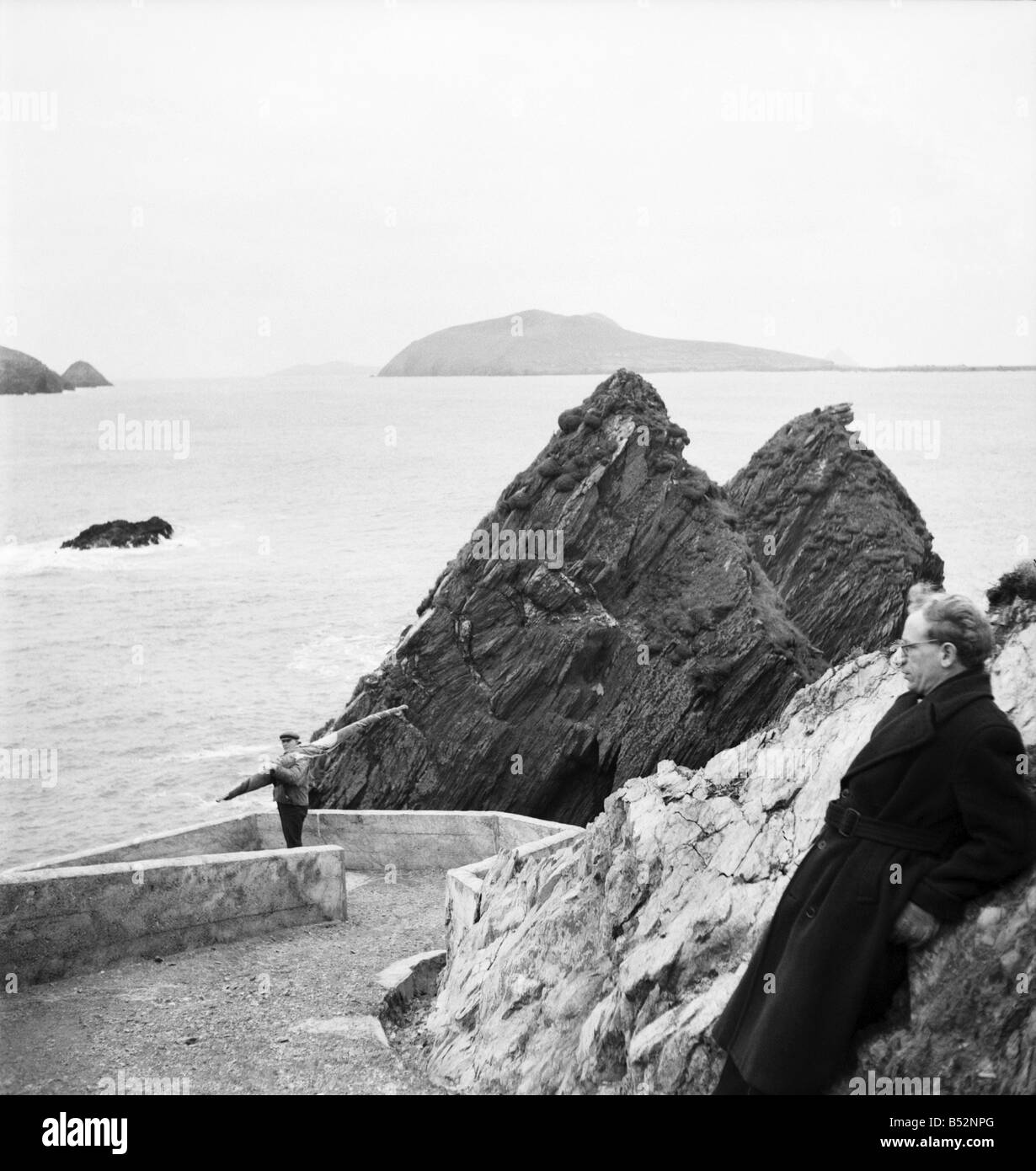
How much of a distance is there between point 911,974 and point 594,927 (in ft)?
9.49

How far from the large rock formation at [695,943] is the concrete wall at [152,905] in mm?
2665

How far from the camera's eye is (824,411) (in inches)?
1826

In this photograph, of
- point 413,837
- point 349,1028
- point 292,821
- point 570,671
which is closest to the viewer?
point 349,1028

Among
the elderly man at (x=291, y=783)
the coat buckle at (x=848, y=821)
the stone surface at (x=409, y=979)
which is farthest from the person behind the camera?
the elderly man at (x=291, y=783)

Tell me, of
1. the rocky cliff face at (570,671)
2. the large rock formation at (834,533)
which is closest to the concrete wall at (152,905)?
the rocky cliff face at (570,671)

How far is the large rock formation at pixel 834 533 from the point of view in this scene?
138ft

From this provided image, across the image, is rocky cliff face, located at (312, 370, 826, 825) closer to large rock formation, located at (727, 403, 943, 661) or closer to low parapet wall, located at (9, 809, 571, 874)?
large rock formation, located at (727, 403, 943, 661)

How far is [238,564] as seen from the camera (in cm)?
8431

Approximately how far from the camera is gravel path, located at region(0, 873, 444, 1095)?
318 inches

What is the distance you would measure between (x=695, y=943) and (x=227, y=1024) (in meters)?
4.16

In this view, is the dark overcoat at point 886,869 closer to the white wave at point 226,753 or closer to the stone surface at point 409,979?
the stone surface at point 409,979

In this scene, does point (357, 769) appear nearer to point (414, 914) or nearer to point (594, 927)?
point (414, 914)

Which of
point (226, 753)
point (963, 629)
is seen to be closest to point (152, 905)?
point (963, 629)

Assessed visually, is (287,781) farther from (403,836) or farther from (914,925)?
(914,925)
